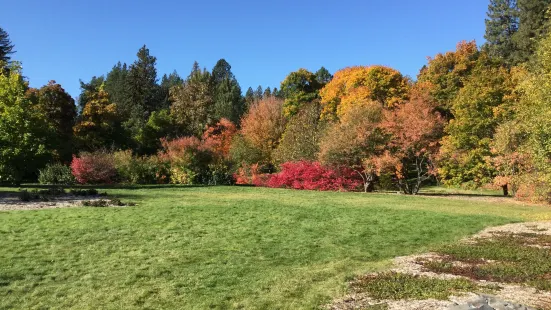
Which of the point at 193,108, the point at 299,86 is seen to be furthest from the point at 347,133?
the point at 193,108

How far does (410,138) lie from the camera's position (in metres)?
26.6

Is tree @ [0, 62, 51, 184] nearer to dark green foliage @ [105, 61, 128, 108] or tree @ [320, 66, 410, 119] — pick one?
tree @ [320, 66, 410, 119]

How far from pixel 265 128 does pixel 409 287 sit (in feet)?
120

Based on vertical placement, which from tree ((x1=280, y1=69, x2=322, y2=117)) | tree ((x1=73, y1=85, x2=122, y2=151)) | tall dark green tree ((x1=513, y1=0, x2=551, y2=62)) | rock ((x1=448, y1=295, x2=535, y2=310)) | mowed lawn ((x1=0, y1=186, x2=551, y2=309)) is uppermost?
tall dark green tree ((x1=513, y1=0, x2=551, y2=62))

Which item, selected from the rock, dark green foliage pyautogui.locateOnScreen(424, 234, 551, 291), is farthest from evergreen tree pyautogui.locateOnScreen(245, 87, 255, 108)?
the rock

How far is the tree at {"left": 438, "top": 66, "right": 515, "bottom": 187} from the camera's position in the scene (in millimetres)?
25172

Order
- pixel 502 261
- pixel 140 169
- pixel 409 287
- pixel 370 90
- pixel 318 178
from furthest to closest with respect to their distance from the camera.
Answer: pixel 370 90 → pixel 140 169 → pixel 318 178 → pixel 502 261 → pixel 409 287

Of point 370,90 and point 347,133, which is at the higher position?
point 370,90

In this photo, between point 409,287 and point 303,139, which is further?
point 303,139

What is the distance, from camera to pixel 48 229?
9.87m

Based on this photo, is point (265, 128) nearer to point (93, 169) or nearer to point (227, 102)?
point (227, 102)

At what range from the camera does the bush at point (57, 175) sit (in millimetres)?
26531

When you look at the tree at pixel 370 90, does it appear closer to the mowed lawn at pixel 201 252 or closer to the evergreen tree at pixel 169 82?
the mowed lawn at pixel 201 252

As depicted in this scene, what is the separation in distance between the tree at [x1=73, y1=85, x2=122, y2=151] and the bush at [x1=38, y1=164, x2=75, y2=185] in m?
9.35
